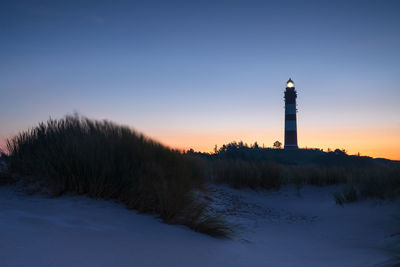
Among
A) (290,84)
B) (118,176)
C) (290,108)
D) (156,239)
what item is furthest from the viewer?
(290,84)

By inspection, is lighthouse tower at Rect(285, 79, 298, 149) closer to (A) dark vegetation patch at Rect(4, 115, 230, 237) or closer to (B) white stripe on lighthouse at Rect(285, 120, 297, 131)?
(B) white stripe on lighthouse at Rect(285, 120, 297, 131)

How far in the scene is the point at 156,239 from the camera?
308 cm

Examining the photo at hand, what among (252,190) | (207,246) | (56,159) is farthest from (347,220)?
(56,159)

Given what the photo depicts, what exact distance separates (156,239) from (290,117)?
28.7 m

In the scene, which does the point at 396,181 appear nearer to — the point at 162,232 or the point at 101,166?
the point at 162,232

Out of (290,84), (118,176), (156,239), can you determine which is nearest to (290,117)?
(290,84)

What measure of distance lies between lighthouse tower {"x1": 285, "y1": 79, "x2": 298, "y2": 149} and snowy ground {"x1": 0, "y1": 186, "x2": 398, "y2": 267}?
78.8 ft

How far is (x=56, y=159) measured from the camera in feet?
14.3

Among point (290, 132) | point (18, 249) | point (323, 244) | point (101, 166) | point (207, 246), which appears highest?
point (290, 132)

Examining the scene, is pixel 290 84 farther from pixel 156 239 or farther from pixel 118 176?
pixel 156 239

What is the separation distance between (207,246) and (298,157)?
27721mm

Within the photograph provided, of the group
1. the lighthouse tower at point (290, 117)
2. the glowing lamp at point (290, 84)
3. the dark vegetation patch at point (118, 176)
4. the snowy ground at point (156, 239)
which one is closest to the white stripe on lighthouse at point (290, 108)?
the lighthouse tower at point (290, 117)

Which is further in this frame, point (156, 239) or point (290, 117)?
point (290, 117)

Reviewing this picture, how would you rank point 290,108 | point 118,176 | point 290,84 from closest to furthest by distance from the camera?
point 118,176
point 290,108
point 290,84
